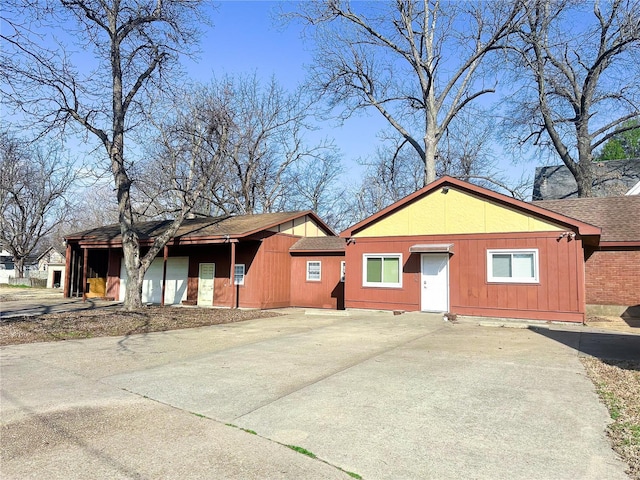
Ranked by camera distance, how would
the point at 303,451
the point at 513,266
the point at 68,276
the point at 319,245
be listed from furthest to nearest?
1. the point at 68,276
2. the point at 319,245
3. the point at 513,266
4. the point at 303,451

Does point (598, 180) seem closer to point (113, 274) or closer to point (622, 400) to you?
point (622, 400)

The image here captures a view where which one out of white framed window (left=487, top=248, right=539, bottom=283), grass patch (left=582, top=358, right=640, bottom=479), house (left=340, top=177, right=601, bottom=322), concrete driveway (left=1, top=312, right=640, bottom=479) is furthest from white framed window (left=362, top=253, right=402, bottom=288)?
grass patch (left=582, top=358, right=640, bottom=479)

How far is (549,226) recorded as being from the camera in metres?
12.7

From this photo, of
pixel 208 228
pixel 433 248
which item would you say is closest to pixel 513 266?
pixel 433 248

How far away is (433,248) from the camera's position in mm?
13953

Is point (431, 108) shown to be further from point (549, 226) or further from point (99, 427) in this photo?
point (99, 427)

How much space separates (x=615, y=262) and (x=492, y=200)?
535 centimetres

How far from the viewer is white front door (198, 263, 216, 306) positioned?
19.4 metres

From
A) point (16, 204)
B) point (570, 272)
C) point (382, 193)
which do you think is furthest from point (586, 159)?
point (16, 204)

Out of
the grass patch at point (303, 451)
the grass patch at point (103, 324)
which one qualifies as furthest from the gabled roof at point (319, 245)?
the grass patch at point (303, 451)

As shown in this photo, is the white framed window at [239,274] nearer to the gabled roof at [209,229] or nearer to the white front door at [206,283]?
the white front door at [206,283]

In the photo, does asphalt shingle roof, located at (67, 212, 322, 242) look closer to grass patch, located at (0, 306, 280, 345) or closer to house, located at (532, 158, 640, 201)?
grass patch, located at (0, 306, 280, 345)

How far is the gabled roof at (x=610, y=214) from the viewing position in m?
14.8

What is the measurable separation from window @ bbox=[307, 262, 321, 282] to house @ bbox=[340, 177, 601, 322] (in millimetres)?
3366
